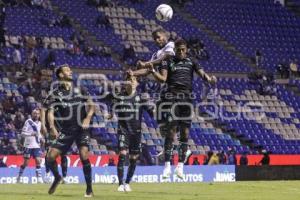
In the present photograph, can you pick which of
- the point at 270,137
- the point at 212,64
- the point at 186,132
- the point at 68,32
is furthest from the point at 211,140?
the point at 186,132

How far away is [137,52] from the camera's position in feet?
139

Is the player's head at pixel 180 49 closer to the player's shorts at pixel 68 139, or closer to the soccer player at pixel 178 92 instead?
the soccer player at pixel 178 92

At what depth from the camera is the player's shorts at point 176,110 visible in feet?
55.6

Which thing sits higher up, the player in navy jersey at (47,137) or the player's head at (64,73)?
the player's head at (64,73)

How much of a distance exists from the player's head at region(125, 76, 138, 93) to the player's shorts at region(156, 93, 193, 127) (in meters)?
0.87

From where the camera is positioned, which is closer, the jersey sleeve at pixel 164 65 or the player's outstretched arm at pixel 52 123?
the player's outstretched arm at pixel 52 123

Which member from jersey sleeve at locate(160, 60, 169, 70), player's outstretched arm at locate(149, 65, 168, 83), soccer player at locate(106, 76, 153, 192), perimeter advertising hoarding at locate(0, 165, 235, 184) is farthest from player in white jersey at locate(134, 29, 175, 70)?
perimeter advertising hoarding at locate(0, 165, 235, 184)

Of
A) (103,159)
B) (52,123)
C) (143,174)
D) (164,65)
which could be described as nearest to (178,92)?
(164,65)

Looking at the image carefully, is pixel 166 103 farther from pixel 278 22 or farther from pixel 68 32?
pixel 278 22

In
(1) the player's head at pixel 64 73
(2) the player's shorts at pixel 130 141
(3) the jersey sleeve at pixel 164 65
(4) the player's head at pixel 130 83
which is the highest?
(3) the jersey sleeve at pixel 164 65

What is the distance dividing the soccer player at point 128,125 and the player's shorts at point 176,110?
38.9 inches

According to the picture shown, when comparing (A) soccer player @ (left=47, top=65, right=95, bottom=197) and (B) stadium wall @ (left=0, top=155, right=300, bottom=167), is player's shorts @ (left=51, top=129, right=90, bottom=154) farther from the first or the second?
(B) stadium wall @ (left=0, top=155, right=300, bottom=167)

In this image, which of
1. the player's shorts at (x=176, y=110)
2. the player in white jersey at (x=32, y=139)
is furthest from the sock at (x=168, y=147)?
the player in white jersey at (x=32, y=139)

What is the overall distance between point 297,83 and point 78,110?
31.4 meters
